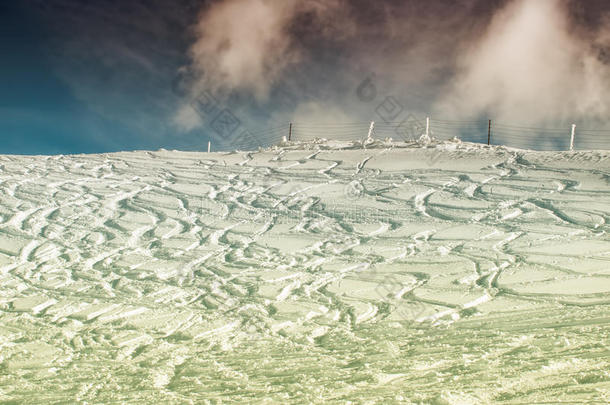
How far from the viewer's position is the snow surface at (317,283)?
107 inches

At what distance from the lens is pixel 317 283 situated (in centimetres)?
516

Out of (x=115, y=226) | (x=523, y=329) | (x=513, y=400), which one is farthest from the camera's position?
(x=115, y=226)

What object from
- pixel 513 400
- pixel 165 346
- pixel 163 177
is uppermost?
pixel 163 177

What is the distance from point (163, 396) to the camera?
2.62 m

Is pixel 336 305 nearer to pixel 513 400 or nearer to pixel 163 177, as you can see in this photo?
pixel 513 400

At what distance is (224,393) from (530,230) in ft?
16.3

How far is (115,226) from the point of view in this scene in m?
7.62

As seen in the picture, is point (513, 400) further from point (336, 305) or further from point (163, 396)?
point (336, 305)

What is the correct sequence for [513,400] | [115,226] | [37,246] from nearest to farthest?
→ [513,400] → [37,246] → [115,226]

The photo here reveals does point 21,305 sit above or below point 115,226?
below

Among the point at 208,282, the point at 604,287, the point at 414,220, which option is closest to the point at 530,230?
the point at 414,220

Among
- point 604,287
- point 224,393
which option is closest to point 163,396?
point 224,393

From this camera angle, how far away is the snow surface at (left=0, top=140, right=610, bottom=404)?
2.72m

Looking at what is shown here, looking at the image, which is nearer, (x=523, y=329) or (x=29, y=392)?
(x=29, y=392)
